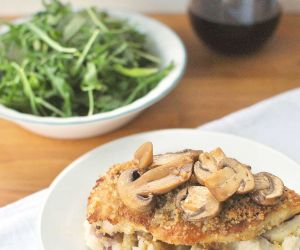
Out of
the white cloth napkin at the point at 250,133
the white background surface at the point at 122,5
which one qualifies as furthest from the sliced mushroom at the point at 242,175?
the white background surface at the point at 122,5

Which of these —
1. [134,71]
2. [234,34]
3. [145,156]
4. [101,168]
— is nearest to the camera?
[145,156]

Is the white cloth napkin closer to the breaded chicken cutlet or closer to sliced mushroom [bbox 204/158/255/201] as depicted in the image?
the breaded chicken cutlet

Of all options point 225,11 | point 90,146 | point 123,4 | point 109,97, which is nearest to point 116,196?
point 90,146

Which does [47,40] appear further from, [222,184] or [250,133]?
[222,184]

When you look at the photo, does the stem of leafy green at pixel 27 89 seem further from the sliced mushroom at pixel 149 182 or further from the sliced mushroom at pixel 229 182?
the sliced mushroom at pixel 229 182

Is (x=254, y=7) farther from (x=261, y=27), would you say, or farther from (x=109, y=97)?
(x=109, y=97)

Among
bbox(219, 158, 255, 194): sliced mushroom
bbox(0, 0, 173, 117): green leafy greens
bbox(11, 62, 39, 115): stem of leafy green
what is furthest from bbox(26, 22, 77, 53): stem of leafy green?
bbox(219, 158, 255, 194): sliced mushroom

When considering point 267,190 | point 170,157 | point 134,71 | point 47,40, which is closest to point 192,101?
point 134,71
